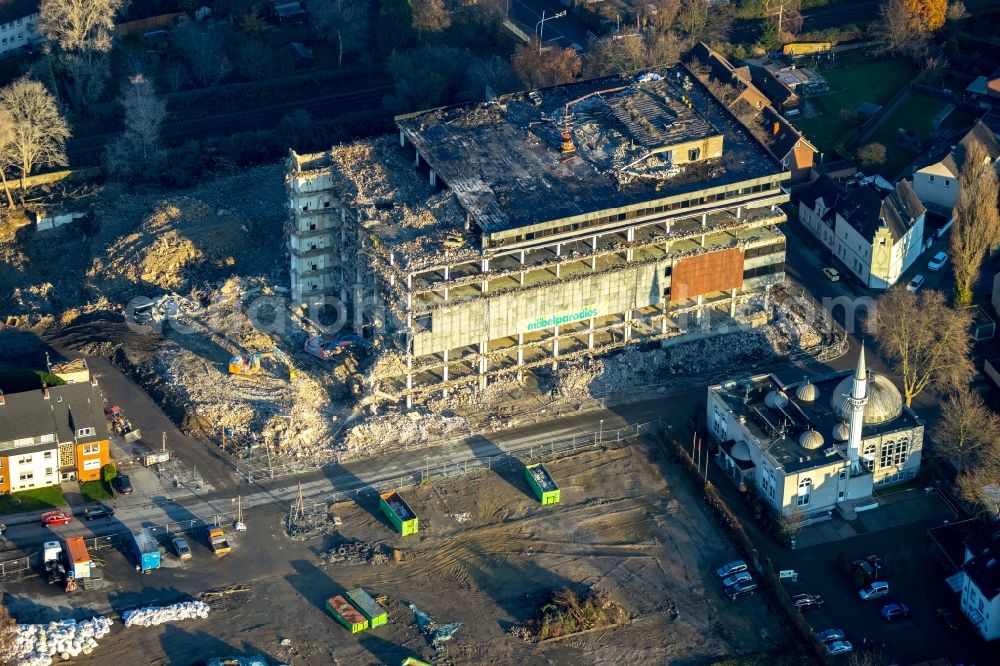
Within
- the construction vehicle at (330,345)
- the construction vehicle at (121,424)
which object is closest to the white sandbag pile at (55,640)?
the construction vehicle at (121,424)

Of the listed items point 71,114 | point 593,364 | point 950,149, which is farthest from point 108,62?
point 950,149

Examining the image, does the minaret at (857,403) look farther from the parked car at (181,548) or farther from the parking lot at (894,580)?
the parked car at (181,548)

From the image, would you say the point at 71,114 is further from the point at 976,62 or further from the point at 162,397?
the point at 976,62

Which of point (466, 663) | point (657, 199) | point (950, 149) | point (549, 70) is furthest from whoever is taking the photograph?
point (549, 70)

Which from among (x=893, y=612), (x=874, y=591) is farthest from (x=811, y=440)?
(x=893, y=612)

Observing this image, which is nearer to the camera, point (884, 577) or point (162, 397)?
point (884, 577)

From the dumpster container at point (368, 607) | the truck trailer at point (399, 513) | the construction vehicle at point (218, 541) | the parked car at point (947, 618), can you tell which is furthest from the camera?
the truck trailer at point (399, 513)

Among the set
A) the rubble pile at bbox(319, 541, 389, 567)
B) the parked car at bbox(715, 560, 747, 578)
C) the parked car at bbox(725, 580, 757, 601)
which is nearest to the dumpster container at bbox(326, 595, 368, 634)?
the rubble pile at bbox(319, 541, 389, 567)
